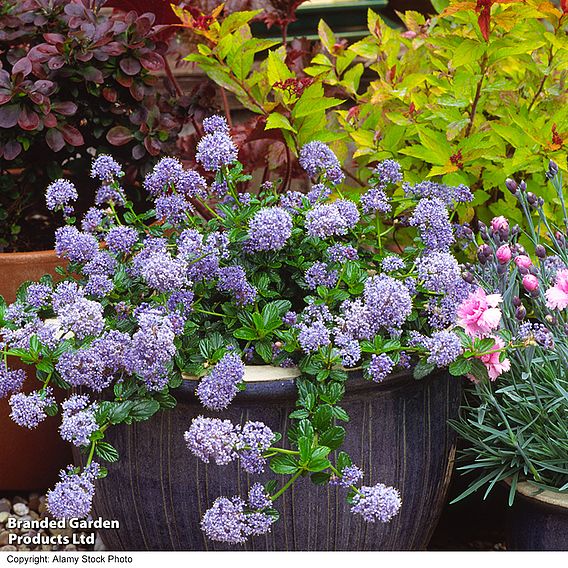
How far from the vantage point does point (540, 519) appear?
5.10ft

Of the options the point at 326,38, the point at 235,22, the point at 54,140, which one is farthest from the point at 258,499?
the point at 326,38

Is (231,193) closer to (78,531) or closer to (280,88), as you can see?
(280,88)

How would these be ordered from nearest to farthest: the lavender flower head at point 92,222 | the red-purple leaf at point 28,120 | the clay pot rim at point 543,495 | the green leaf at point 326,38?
the clay pot rim at point 543,495
the lavender flower head at point 92,222
the red-purple leaf at point 28,120
the green leaf at point 326,38

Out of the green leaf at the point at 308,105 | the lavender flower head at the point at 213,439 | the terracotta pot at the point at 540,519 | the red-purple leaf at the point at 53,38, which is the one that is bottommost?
the terracotta pot at the point at 540,519

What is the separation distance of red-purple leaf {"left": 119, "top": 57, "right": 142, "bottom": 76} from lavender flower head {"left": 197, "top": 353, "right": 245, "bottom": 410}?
2.81ft

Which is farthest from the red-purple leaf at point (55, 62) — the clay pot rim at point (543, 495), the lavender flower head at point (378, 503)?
the clay pot rim at point (543, 495)

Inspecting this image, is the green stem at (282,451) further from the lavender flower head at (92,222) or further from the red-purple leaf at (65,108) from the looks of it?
the red-purple leaf at (65,108)

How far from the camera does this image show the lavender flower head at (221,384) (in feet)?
4.37

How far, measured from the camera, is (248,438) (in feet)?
4.27

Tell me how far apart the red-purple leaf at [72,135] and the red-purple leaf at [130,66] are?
0.56 feet

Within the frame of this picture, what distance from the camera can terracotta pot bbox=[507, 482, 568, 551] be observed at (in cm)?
152

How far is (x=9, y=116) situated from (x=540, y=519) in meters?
1.32

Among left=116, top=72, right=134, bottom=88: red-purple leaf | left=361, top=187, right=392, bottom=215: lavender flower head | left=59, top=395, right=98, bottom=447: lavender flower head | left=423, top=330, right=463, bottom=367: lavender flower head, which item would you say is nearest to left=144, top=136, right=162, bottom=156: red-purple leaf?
left=116, top=72, right=134, bottom=88: red-purple leaf

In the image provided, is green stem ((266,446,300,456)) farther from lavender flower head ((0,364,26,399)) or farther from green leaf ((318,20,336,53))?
green leaf ((318,20,336,53))
